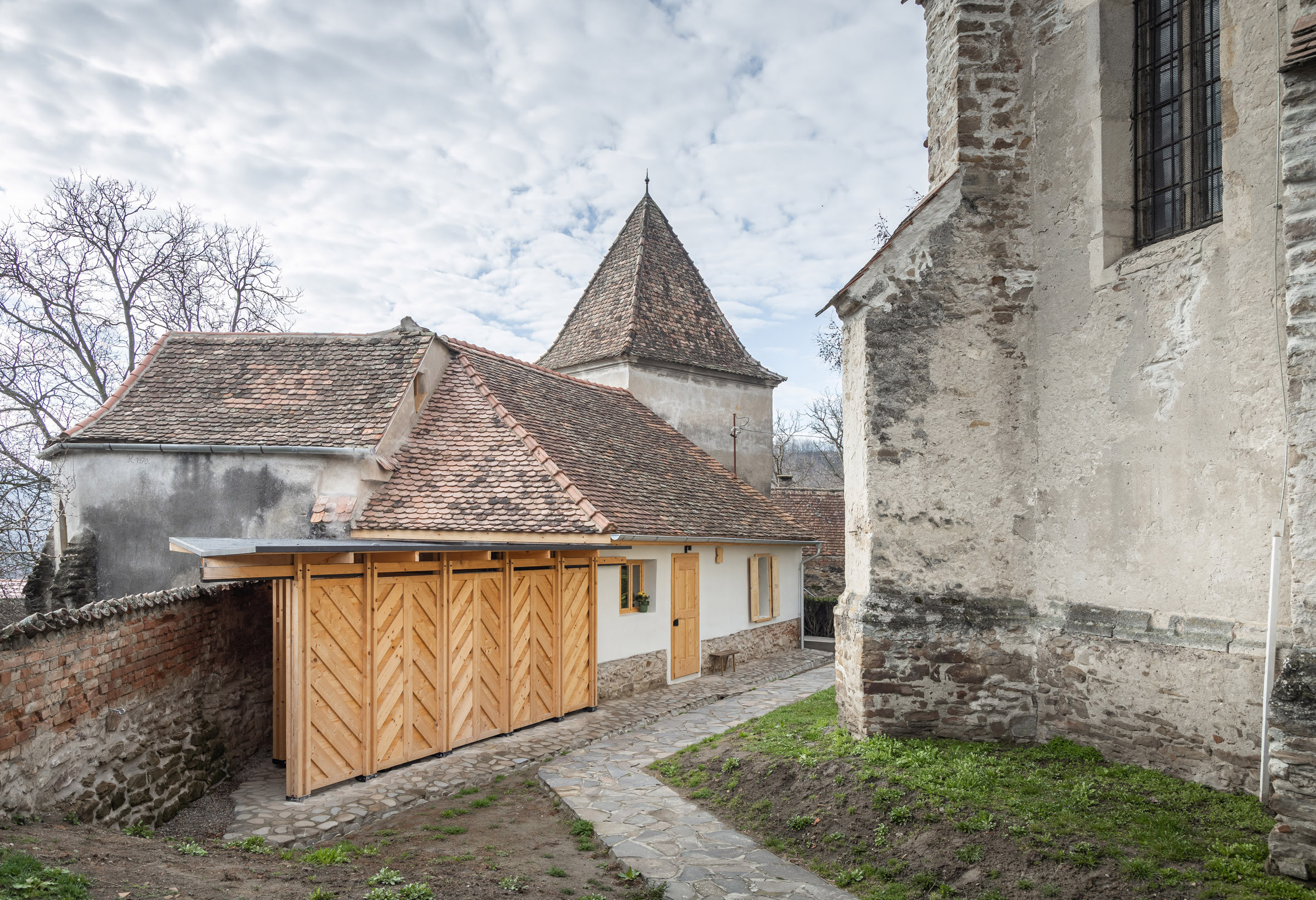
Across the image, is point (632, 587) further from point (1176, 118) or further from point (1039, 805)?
point (1176, 118)

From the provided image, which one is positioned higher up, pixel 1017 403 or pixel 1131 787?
pixel 1017 403

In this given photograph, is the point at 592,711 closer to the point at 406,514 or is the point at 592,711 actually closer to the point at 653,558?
the point at 653,558

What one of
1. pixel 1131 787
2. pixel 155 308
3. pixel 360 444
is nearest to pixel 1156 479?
pixel 1131 787

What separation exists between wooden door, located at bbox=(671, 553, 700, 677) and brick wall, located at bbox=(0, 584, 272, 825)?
6816 mm

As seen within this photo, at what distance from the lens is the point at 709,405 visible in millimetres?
21203

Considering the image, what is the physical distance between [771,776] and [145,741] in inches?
215

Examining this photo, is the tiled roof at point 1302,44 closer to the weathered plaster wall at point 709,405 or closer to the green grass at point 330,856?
the green grass at point 330,856

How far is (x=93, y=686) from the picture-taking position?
250 inches

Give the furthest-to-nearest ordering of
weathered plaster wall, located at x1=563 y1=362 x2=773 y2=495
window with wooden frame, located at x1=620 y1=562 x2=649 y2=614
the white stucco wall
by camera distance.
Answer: weathered plaster wall, located at x1=563 y1=362 x2=773 y2=495, window with wooden frame, located at x1=620 y1=562 x2=649 y2=614, the white stucco wall

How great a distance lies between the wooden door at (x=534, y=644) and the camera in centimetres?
1055

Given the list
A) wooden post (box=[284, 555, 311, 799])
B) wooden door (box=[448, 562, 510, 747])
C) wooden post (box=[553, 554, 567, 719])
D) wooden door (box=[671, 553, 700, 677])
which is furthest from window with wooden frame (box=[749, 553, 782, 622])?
wooden post (box=[284, 555, 311, 799])

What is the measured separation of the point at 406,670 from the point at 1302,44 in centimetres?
929

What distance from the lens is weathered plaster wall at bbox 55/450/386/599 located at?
11914mm

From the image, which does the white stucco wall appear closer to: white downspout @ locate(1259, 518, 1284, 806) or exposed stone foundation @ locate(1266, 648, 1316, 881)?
white downspout @ locate(1259, 518, 1284, 806)
